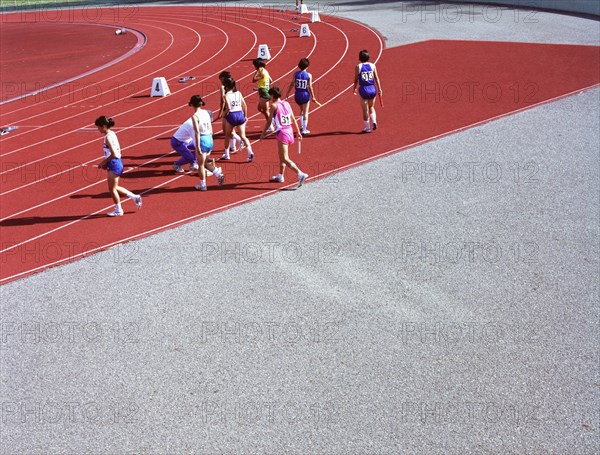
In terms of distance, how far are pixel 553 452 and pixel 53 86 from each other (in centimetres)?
2084

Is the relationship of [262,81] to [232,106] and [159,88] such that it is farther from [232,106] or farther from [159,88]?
[159,88]

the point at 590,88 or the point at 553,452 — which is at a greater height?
the point at 590,88

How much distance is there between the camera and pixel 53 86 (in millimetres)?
23047

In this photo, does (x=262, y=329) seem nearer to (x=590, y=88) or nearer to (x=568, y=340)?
(x=568, y=340)

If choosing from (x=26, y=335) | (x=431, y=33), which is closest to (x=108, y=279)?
(x=26, y=335)

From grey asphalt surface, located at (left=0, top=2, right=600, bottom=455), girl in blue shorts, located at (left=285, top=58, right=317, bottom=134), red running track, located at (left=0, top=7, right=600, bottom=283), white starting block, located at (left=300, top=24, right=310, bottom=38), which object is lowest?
grey asphalt surface, located at (left=0, top=2, right=600, bottom=455)

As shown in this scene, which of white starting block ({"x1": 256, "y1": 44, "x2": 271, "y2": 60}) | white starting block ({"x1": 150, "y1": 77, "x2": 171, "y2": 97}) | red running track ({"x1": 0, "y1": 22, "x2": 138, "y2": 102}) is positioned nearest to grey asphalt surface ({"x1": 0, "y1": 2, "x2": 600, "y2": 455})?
→ white starting block ({"x1": 150, "y1": 77, "x2": 171, "y2": 97})

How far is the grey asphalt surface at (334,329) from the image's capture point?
22.2 ft

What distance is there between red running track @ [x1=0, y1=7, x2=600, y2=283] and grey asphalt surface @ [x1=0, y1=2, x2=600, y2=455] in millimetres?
1066

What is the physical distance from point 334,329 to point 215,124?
9614 mm

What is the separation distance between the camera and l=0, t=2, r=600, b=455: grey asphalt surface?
6.75 m

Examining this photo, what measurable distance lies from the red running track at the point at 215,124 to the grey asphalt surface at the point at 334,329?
3.50 feet

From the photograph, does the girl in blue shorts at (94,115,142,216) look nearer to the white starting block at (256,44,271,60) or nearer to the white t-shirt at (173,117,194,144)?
the white t-shirt at (173,117,194,144)

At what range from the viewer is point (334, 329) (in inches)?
327
